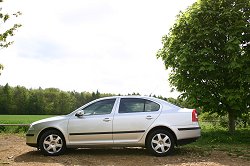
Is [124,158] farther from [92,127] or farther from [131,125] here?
[92,127]

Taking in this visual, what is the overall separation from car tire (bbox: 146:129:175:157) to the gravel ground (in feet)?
0.59

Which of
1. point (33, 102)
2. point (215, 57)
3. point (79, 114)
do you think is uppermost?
point (215, 57)

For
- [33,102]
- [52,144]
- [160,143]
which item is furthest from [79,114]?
[33,102]

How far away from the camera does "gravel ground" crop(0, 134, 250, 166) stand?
861 centimetres

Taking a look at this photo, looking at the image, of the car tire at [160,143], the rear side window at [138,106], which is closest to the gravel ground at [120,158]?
the car tire at [160,143]

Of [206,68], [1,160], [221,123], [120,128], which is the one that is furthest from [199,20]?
[1,160]

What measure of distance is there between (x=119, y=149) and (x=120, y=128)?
60.4 inches

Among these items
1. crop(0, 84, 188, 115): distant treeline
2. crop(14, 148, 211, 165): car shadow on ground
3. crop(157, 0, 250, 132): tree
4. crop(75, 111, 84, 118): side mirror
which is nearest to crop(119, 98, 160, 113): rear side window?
crop(75, 111, 84, 118): side mirror

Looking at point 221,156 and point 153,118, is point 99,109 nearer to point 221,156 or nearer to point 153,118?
point 153,118

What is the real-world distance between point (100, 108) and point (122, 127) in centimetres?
92

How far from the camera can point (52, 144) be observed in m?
9.64

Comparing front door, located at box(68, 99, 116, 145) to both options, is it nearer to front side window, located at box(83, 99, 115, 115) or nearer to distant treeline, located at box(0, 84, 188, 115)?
front side window, located at box(83, 99, 115, 115)

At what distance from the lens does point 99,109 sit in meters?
9.83

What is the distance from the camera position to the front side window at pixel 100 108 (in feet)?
32.0
